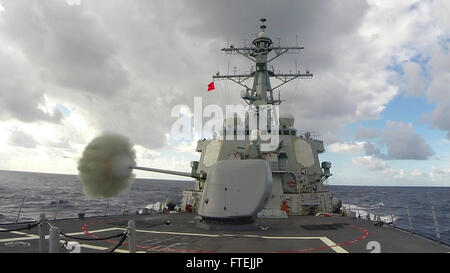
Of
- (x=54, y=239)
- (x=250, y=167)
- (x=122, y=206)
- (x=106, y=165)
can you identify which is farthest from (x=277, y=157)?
(x=122, y=206)

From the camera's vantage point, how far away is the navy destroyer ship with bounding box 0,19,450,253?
6.40m

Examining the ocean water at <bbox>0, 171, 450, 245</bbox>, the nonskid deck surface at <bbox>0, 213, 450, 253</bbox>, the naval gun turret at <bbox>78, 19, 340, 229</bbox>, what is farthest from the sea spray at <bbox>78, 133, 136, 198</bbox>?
the ocean water at <bbox>0, 171, 450, 245</bbox>

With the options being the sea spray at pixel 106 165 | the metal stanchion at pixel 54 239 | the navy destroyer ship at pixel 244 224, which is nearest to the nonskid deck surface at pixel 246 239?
the navy destroyer ship at pixel 244 224

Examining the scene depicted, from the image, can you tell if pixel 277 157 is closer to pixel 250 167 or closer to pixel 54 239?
pixel 250 167

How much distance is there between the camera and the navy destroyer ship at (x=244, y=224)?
6402 mm

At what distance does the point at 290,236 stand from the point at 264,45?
44.3ft

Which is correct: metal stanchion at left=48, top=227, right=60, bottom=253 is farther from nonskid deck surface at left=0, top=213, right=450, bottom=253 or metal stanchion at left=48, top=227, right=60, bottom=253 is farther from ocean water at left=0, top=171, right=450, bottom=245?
ocean water at left=0, top=171, right=450, bottom=245

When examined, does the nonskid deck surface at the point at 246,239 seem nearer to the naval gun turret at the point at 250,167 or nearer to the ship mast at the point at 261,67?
the naval gun turret at the point at 250,167

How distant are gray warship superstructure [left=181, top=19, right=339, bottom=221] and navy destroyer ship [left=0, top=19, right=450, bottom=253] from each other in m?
0.05

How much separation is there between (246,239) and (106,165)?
391cm
